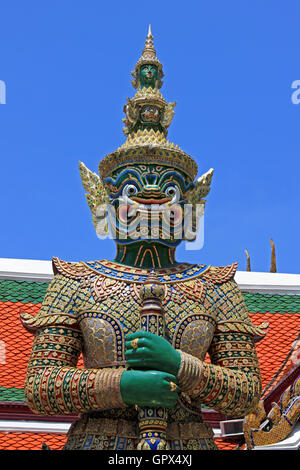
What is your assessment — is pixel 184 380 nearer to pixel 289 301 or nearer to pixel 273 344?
pixel 273 344

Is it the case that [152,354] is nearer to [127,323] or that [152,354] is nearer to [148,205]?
[127,323]

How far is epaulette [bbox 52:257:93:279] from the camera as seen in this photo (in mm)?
5926

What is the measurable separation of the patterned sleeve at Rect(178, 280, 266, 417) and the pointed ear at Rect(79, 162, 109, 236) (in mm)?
996

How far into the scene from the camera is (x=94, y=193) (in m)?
6.34

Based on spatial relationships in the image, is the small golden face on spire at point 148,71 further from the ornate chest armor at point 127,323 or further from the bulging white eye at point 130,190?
the ornate chest armor at point 127,323

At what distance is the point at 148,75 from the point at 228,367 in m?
2.22

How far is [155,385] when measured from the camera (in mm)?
5141

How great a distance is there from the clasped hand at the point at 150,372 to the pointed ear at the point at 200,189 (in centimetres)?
133

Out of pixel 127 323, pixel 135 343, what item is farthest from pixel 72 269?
pixel 135 343

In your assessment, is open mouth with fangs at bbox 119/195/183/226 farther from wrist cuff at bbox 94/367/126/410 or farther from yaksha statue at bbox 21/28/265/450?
wrist cuff at bbox 94/367/126/410

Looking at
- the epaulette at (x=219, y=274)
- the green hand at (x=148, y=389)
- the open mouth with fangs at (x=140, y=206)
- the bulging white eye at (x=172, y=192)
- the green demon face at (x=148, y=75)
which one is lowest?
the green hand at (x=148, y=389)

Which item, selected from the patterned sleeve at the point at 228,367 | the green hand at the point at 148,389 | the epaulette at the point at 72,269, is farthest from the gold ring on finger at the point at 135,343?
the epaulette at the point at 72,269

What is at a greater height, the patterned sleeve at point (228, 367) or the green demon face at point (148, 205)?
the green demon face at point (148, 205)

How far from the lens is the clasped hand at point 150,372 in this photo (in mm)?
5148
